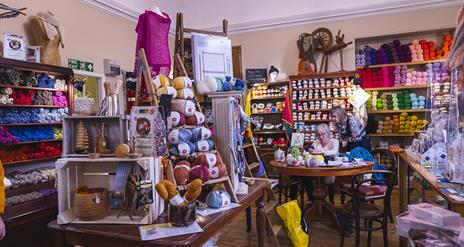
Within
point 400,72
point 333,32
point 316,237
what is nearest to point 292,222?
point 316,237

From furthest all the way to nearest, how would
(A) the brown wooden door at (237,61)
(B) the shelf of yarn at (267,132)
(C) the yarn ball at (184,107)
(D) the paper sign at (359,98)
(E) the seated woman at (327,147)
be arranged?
(A) the brown wooden door at (237,61)
(B) the shelf of yarn at (267,132)
(D) the paper sign at (359,98)
(E) the seated woman at (327,147)
(C) the yarn ball at (184,107)

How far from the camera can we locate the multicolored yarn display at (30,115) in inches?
146

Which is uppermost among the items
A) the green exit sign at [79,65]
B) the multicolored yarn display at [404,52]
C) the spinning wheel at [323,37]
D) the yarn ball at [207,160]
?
the spinning wheel at [323,37]

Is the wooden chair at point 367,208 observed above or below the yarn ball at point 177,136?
below

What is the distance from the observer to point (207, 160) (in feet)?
6.53

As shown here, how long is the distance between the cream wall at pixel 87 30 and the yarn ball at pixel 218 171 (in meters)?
3.33

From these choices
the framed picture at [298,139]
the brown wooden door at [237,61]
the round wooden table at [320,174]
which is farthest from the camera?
the brown wooden door at [237,61]

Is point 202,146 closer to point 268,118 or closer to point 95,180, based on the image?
point 95,180

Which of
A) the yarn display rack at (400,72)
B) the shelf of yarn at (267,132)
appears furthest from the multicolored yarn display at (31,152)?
the yarn display rack at (400,72)

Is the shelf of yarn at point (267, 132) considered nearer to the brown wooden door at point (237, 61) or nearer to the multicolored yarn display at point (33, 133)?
the brown wooden door at point (237, 61)

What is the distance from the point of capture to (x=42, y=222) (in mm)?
2164

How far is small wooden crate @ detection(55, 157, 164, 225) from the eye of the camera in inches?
65.5

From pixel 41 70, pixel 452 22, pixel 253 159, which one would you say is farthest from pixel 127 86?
pixel 452 22

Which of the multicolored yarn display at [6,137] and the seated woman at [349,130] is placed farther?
the seated woman at [349,130]
